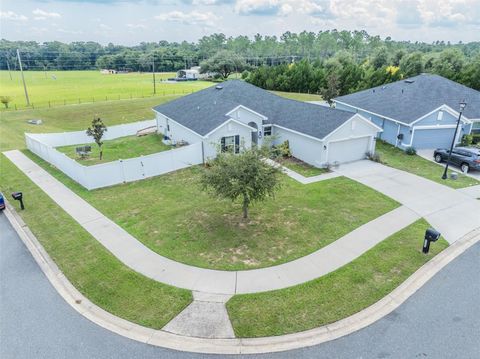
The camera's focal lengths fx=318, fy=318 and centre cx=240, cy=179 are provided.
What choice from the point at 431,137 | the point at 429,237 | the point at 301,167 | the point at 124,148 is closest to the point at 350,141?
the point at 301,167

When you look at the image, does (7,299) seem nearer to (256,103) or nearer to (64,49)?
(256,103)

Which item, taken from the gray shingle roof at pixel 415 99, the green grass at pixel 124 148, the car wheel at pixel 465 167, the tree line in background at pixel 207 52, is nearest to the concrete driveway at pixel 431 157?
the car wheel at pixel 465 167

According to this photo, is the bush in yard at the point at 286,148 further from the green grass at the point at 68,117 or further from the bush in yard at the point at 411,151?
the green grass at the point at 68,117

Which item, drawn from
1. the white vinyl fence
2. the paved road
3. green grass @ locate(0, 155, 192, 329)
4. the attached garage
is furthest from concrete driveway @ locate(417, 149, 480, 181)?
green grass @ locate(0, 155, 192, 329)

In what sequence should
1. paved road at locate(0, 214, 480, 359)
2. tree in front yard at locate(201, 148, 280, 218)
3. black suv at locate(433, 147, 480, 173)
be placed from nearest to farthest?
paved road at locate(0, 214, 480, 359) → tree in front yard at locate(201, 148, 280, 218) → black suv at locate(433, 147, 480, 173)

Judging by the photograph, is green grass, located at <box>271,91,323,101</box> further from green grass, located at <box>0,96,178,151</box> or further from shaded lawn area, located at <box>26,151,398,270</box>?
shaded lawn area, located at <box>26,151,398,270</box>

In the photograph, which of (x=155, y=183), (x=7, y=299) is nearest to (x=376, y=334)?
(x=7, y=299)
